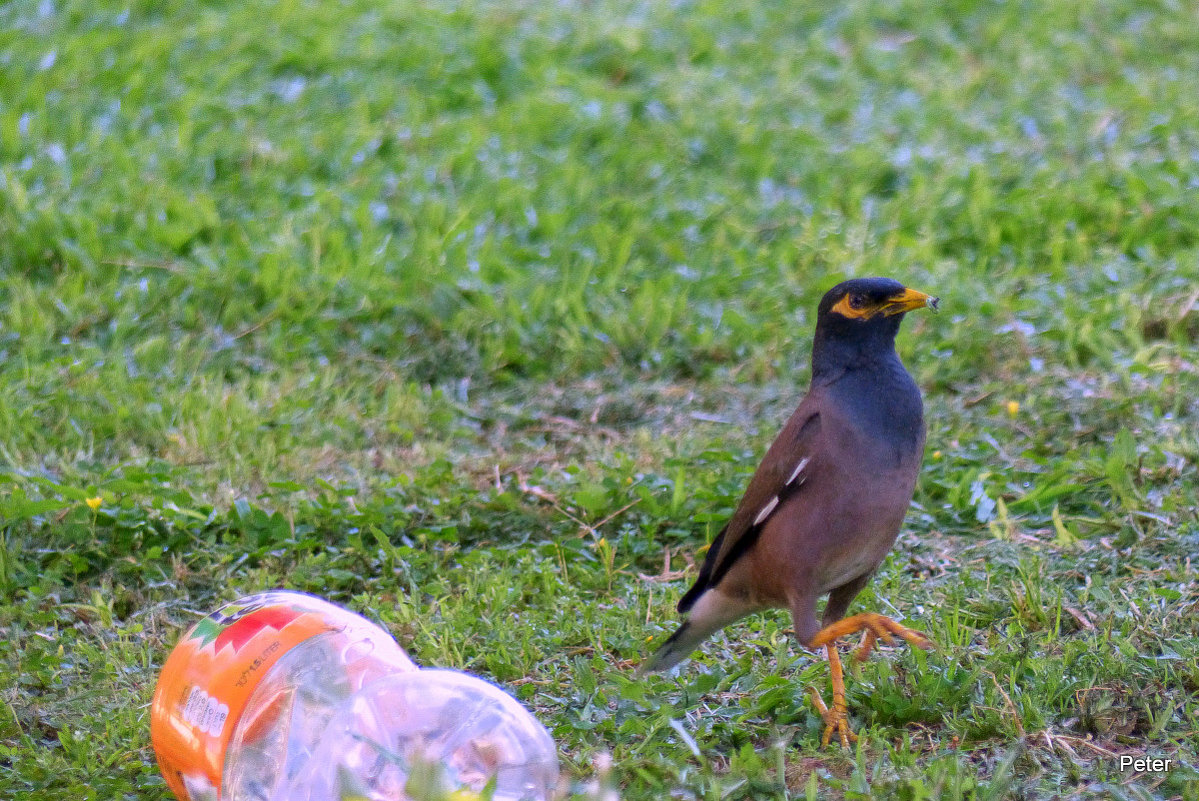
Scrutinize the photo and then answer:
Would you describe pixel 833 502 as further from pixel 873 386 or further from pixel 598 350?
pixel 598 350

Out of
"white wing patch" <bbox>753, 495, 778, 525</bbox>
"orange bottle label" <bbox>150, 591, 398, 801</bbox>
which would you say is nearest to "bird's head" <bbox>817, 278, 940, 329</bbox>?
"white wing patch" <bbox>753, 495, 778, 525</bbox>

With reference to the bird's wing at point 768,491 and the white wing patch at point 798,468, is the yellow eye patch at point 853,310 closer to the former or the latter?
the bird's wing at point 768,491

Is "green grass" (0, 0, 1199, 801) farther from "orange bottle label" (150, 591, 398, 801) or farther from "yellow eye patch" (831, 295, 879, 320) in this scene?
"yellow eye patch" (831, 295, 879, 320)

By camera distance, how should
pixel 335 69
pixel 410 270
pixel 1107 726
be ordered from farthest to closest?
pixel 335 69, pixel 410 270, pixel 1107 726

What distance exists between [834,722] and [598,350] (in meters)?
2.92

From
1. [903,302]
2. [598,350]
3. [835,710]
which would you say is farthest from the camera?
[598,350]

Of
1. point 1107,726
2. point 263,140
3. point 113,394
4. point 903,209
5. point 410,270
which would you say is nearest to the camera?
point 1107,726

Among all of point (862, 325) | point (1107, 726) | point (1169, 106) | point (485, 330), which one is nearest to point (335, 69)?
point (485, 330)

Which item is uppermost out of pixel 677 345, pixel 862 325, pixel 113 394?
pixel 862 325

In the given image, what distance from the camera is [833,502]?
3.51 meters

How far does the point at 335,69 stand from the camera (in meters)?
8.32

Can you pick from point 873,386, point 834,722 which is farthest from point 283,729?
point 873,386

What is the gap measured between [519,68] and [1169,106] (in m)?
3.72

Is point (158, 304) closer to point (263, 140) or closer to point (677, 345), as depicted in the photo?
point (263, 140)
